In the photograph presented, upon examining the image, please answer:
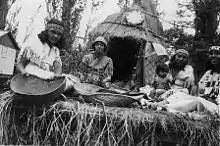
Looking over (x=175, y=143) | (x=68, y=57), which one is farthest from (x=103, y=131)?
(x=68, y=57)

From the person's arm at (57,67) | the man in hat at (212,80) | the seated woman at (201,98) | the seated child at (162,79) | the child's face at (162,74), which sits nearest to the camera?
the seated woman at (201,98)

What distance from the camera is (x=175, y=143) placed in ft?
12.4

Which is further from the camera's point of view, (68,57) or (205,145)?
(68,57)

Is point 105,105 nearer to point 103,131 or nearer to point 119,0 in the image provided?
point 103,131

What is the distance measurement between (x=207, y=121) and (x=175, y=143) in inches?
18.3

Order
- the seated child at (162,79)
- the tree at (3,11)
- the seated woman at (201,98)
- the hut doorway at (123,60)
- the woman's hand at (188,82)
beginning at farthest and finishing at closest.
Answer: the hut doorway at (123,60) < the tree at (3,11) < the seated child at (162,79) < the woman's hand at (188,82) < the seated woman at (201,98)

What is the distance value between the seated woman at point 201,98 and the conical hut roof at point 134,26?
3.81 m

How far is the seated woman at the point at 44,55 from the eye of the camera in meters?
4.62

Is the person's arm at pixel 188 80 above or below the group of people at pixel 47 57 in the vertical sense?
below

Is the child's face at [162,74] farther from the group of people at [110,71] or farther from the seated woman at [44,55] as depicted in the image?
the seated woman at [44,55]

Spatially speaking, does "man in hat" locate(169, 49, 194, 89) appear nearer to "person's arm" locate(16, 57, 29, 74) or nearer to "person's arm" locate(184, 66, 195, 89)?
"person's arm" locate(184, 66, 195, 89)

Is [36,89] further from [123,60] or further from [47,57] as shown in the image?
[123,60]

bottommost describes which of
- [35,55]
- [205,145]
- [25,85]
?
[205,145]

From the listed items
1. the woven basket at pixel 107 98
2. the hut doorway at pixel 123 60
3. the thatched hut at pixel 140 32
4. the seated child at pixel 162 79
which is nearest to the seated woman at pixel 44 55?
the woven basket at pixel 107 98
